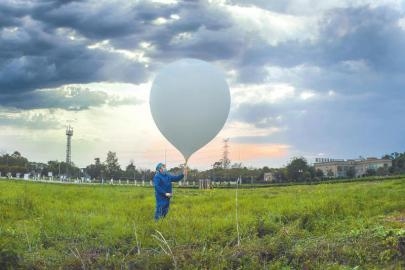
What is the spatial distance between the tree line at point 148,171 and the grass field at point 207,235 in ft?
136

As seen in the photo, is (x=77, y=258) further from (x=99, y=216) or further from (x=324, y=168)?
(x=324, y=168)

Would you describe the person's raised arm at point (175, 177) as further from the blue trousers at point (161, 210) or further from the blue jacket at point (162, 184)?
the blue trousers at point (161, 210)

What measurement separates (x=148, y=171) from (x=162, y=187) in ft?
249

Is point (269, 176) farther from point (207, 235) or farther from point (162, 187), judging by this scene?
point (207, 235)

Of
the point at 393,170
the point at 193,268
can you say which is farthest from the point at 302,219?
the point at 393,170

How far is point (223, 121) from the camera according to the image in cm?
1382

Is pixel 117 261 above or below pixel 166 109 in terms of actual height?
below

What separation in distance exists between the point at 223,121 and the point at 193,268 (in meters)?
6.98

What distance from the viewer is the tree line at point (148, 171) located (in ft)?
216

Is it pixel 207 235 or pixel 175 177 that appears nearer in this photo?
pixel 207 235

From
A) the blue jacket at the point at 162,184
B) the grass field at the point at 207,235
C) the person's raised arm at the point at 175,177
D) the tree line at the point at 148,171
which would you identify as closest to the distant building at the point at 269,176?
the tree line at the point at 148,171

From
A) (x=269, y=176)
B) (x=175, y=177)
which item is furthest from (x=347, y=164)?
(x=175, y=177)

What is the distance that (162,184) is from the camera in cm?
1309

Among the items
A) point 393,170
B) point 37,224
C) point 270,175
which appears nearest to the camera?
point 37,224
